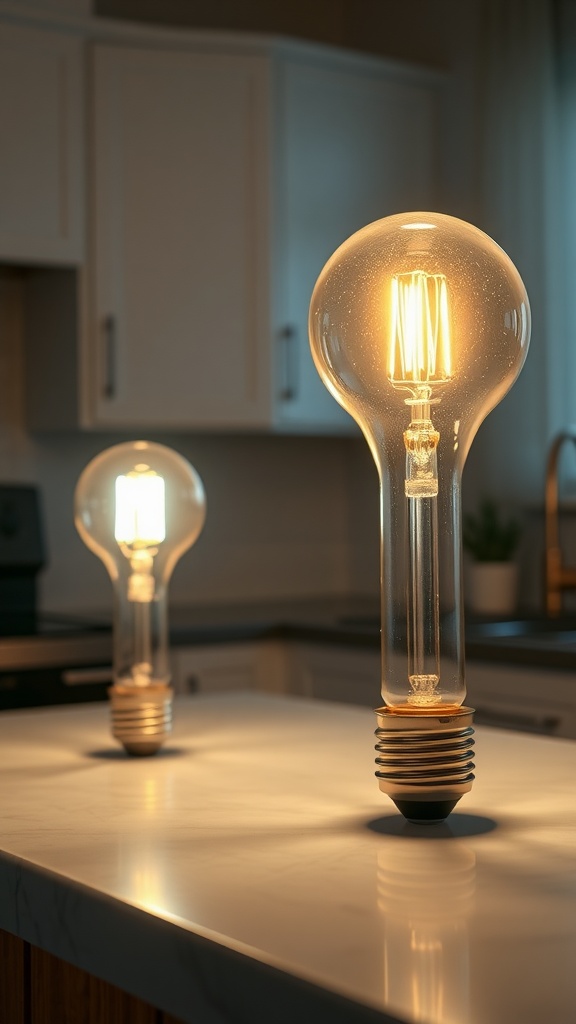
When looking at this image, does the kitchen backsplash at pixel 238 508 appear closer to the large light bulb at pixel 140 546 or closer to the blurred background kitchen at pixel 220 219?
the blurred background kitchen at pixel 220 219

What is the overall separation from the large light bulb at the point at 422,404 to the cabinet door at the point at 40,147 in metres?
2.25

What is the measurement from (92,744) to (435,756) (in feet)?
1.82

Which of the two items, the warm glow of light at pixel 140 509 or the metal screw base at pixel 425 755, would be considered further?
the warm glow of light at pixel 140 509

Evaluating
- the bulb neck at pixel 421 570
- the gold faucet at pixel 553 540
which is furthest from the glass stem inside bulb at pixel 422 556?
the gold faucet at pixel 553 540

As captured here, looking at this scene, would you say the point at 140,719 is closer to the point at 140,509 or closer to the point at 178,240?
the point at 140,509

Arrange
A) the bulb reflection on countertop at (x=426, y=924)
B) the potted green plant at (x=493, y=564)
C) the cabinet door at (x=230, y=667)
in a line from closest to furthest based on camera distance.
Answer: the bulb reflection on countertop at (x=426, y=924) → the cabinet door at (x=230, y=667) → the potted green plant at (x=493, y=564)

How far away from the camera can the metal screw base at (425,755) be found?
949mm

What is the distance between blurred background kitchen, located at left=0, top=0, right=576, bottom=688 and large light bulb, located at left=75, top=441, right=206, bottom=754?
6.06 ft

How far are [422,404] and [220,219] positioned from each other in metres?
2.44

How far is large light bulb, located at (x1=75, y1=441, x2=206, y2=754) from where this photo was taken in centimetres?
133

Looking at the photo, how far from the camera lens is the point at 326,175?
3482 millimetres

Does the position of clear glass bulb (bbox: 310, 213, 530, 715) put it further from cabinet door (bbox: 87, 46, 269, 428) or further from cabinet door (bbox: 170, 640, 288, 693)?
cabinet door (bbox: 87, 46, 269, 428)

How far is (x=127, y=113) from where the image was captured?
322cm

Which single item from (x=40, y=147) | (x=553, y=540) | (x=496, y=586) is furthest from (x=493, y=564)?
(x=40, y=147)
